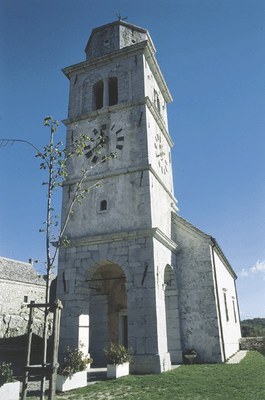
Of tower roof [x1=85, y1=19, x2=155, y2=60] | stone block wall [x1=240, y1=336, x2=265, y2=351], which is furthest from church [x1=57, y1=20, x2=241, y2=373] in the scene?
stone block wall [x1=240, y1=336, x2=265, y2=351]

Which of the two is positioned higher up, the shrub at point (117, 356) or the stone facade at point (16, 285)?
the stone facade at point (16, 285)

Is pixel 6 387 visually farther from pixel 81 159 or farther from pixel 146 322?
pixel 81 159

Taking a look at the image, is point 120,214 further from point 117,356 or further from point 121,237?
point 117,356

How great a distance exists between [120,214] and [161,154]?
15.5ft

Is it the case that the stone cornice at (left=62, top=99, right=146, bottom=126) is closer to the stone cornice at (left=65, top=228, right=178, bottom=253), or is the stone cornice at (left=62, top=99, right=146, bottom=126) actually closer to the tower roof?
the tower roof

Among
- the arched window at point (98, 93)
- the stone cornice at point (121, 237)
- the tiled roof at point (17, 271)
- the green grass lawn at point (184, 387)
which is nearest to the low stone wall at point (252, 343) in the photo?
the green grass lawn at point (184, 387)

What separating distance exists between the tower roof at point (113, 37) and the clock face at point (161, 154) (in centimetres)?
591

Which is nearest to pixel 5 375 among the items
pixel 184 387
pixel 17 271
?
pixel 184 387

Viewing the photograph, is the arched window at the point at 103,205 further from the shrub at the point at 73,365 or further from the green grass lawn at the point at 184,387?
the green grass lawn at the point at 184,387

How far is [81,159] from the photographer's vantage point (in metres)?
15.2

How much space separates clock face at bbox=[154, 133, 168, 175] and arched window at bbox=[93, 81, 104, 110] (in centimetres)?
374

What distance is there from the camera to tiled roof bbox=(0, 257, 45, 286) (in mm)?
31891

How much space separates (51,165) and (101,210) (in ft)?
23.0

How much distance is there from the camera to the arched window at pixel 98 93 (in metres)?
17.1
